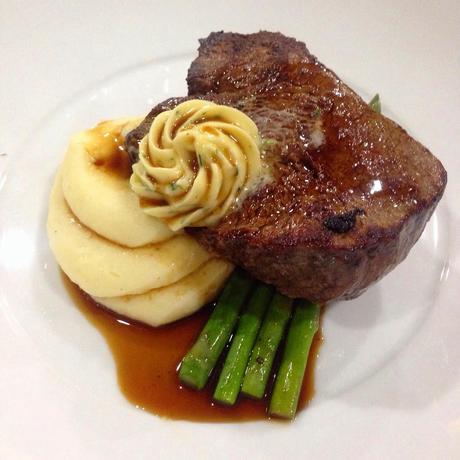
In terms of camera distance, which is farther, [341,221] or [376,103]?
[376,103]

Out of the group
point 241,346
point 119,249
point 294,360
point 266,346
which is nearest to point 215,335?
point 241,346

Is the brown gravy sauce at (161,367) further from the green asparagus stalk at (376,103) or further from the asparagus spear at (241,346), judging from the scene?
the green asparagus stalk at (376,103)

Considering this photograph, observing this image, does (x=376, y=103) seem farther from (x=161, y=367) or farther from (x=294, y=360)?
(x=161, y=367)

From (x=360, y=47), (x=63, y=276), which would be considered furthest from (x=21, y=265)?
(x=360, y=47)

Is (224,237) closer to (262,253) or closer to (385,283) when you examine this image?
(262,253)

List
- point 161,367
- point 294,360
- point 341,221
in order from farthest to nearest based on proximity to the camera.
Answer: point 161,367 < point 294,360 < point 341,221

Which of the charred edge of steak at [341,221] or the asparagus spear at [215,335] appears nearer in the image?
the charred edge of steak at [341,221]

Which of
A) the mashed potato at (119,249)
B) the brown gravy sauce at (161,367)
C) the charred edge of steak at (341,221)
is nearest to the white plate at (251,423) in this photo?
the brown gravy sauce at (161,367)
